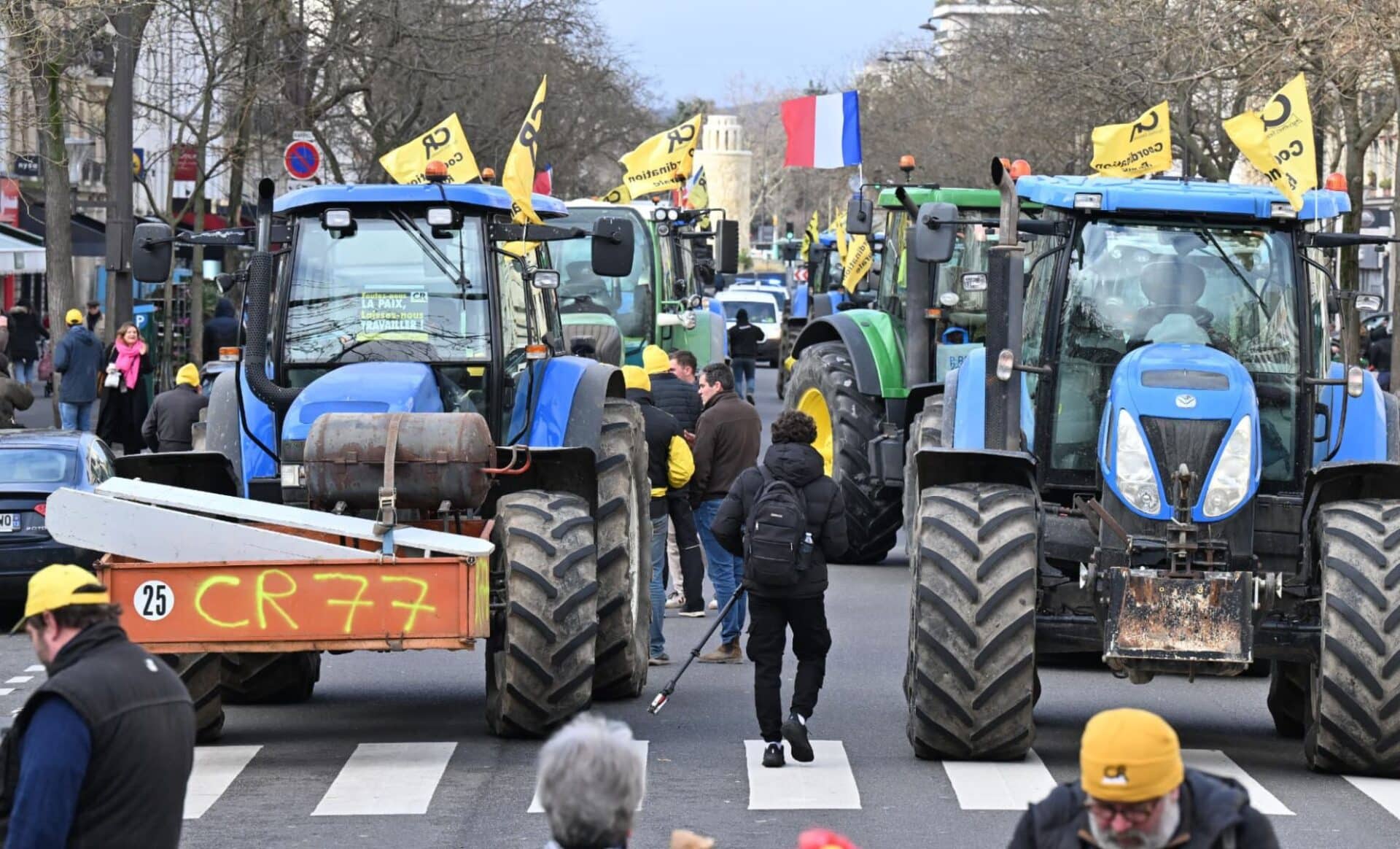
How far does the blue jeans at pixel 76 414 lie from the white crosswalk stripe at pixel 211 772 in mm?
16683

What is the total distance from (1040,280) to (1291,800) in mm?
3075

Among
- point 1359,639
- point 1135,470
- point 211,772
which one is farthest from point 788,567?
point 211,772

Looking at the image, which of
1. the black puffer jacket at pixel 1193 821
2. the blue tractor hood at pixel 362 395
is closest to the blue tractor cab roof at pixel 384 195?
the blue tractor hood at pixel 362 395

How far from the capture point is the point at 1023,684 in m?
10.9

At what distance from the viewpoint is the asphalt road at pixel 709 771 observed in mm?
9922

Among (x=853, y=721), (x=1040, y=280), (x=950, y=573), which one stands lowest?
(x=853, y=721)

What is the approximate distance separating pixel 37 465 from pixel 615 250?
571cm

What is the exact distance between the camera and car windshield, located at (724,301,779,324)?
178 ft

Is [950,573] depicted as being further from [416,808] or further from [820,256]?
[820,256]

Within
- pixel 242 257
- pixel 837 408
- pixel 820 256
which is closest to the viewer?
pixel 837 408

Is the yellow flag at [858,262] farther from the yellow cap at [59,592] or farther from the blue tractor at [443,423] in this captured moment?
A: the yellow cap at [59,592]

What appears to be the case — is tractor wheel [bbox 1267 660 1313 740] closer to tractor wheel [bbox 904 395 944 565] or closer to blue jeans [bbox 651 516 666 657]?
tractor wheel [bbox 904 395 944 565]

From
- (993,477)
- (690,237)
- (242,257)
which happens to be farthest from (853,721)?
(242,257)

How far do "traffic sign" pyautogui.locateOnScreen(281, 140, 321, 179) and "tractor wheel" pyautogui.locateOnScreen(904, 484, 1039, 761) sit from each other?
16.8 m
